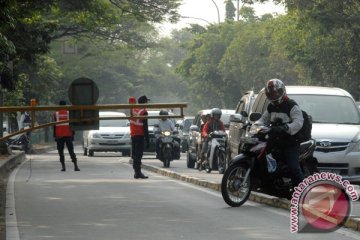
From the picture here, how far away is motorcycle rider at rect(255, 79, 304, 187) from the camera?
49.8 feet

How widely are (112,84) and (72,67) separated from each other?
18.1 m

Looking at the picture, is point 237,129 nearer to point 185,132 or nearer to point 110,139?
point 110,139

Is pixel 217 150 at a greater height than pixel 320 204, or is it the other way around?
pixel 217 150

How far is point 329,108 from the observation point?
1905 cm

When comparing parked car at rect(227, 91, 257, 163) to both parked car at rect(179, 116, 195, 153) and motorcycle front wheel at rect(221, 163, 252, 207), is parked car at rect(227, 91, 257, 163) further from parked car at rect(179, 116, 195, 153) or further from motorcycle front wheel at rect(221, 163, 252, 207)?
parked car at rect(179, 116, 195, 153)

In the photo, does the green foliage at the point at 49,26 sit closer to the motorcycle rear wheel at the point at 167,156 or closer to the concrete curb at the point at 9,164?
the concrete curb at the point at 9,164

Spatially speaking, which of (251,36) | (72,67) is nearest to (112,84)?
(251,36)

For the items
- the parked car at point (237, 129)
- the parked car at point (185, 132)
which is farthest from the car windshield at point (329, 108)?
the parked car at point (185, 132)

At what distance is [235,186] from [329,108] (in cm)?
407

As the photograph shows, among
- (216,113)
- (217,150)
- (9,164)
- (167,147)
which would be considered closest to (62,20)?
(9,164)

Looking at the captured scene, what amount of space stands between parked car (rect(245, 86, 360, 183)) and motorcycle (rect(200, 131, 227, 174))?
6.91 meters

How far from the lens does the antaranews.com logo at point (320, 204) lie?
13.1 m

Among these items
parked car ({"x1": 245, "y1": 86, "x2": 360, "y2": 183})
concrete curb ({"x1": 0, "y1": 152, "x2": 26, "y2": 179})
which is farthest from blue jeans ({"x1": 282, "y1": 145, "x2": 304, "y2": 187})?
concrete curb ({"x1": 0, "y1": 152, "x2": 26, "y2": 179})

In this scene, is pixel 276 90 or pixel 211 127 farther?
pixel 211 127
